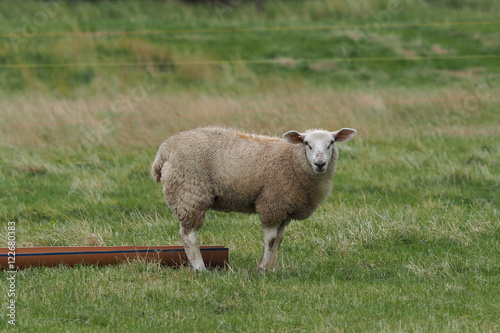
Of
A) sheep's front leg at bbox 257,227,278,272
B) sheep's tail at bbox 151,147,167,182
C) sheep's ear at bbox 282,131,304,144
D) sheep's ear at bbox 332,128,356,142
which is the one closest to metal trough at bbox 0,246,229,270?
sheep's front leg at bbox 257,227,278,272

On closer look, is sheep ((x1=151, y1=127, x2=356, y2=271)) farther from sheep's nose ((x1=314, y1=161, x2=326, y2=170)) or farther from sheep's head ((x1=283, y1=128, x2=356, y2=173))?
sheep's nose ((x1=314, y1=161, x2=326, y2=170))

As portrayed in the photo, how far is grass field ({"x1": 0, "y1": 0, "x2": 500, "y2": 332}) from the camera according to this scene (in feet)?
22.0

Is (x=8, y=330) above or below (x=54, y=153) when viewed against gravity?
above

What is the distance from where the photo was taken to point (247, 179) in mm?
7684

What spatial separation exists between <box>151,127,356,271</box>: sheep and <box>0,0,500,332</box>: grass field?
19.6 inches

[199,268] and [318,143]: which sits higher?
[318,143]

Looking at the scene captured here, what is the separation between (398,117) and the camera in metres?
15.9

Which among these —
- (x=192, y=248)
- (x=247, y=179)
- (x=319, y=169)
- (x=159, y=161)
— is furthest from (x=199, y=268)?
(x=319, y=169)

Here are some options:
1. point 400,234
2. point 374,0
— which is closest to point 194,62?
point 374,0

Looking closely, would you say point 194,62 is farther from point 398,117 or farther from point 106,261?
point 106,261

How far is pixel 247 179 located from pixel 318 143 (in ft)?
2.72

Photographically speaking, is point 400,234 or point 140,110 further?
point 140,110

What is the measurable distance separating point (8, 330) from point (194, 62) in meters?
16.2

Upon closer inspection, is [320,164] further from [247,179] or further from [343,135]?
[247,179]
